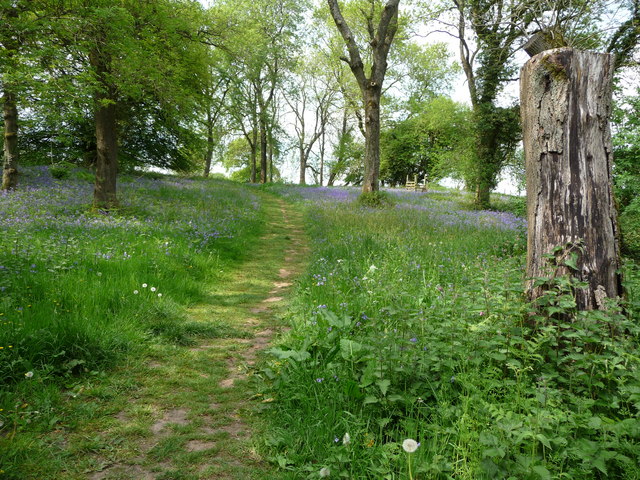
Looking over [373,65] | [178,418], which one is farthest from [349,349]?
[373,65]

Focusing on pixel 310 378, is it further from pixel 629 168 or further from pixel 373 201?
pixel 373 201

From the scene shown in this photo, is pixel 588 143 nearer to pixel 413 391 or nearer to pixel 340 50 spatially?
pixel 413 391

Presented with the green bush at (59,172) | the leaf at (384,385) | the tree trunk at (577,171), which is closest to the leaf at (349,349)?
the leaf at (384,385)

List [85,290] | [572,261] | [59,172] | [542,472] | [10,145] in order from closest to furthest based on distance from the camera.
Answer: [542,472]
[572,261]
[85,290]
[10,145]
[59,172]

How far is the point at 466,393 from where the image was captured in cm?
271

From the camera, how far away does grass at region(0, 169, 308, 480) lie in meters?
2.56

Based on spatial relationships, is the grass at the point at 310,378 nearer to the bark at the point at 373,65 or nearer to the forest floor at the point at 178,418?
the forest floor at the point at 178,418

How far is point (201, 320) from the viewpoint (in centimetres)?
510

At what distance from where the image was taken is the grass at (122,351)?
2.56 meters

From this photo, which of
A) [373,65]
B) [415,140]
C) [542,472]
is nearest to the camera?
[542,472]

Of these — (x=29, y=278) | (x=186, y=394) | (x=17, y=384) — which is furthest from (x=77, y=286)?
(x=186, y=394)

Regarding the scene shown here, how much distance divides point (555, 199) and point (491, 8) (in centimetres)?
1689

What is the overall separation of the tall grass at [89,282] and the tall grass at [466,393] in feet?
6.16

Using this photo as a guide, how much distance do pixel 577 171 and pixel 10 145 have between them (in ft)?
50.0
